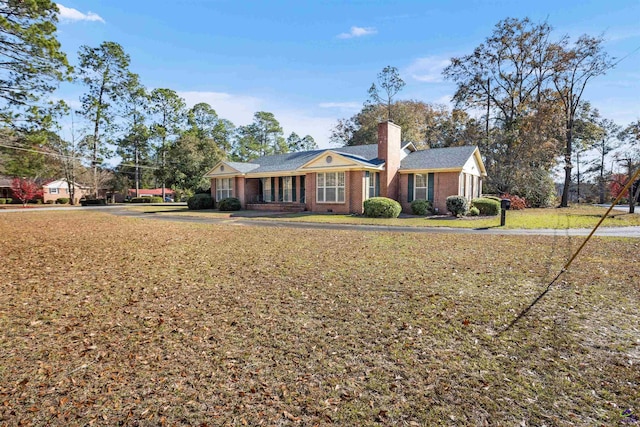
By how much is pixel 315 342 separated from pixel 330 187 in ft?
61.1

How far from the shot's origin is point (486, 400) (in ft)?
9.37

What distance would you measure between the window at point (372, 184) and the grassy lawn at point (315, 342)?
13975 mm

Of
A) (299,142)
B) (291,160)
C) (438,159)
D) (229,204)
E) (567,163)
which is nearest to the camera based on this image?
(438,159)

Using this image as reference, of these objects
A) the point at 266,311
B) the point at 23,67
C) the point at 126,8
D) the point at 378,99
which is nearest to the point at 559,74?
the point at 378,99

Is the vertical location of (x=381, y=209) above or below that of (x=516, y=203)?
below

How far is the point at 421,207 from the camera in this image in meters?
20.8

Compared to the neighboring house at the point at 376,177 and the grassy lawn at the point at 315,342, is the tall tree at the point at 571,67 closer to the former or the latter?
the neighboring house at the point at 376,177

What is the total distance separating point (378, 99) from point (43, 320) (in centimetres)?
3994

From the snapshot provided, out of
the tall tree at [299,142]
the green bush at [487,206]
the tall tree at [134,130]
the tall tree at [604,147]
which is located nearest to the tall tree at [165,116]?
the tall tree at [134,130]

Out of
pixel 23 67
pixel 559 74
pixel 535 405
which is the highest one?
pixel 559 74

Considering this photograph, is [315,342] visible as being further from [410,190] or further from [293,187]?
[293,187]

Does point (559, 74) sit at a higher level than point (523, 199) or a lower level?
higher

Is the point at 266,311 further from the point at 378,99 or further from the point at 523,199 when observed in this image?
the point at 378,99

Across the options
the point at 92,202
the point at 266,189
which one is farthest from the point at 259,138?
the point at 266,189
